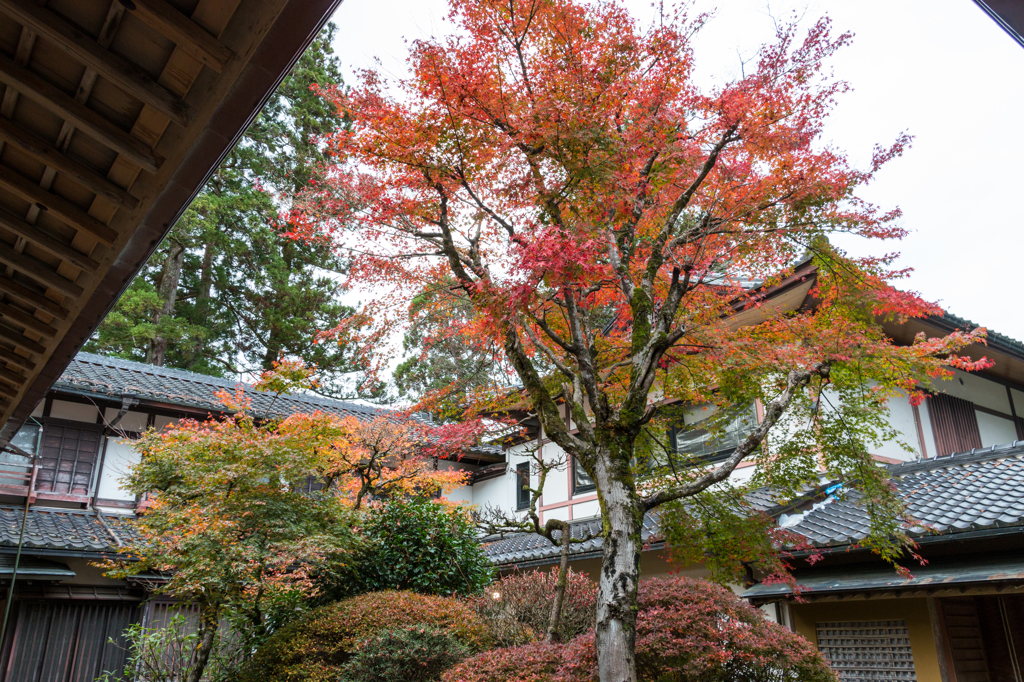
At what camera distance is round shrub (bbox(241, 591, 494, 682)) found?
689 cm

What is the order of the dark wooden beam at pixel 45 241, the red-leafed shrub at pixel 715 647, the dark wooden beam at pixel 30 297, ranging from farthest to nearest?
the red-leafed shrub at pixel 715 647
the dark wooden beam at pixel 30 297
the dark wooden beam at pixel 45 241

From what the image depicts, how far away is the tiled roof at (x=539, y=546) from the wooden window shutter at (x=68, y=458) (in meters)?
7.99

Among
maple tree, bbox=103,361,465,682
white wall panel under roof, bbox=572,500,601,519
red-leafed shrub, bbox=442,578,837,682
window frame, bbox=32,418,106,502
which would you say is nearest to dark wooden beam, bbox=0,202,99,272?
red-leafed shrub, bbox=442,578,837,682

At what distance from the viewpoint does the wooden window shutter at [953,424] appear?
34.8 feet

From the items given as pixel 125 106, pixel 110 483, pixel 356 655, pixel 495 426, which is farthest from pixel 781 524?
pixel 110 483

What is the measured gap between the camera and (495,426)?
1434cm

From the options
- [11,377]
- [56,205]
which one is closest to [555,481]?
[11,377]

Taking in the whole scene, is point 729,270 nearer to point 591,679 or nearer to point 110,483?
point 591,679

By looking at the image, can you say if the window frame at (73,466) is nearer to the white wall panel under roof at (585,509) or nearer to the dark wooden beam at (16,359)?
the white wall panel under roof at (585,509)

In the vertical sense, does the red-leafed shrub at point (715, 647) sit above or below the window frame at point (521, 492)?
below

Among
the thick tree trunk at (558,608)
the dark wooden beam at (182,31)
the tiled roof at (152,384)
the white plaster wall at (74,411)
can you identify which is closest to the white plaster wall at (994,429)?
the thick tree trunk at (558,608)

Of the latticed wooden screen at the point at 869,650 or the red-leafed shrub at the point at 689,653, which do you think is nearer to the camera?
the red-leafed shrub at the point at 689,653

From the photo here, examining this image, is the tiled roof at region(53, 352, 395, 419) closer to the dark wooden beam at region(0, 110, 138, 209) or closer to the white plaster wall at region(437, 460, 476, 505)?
the white plaster wall at region(437, 460, 476, 505)

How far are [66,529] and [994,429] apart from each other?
659 inches
